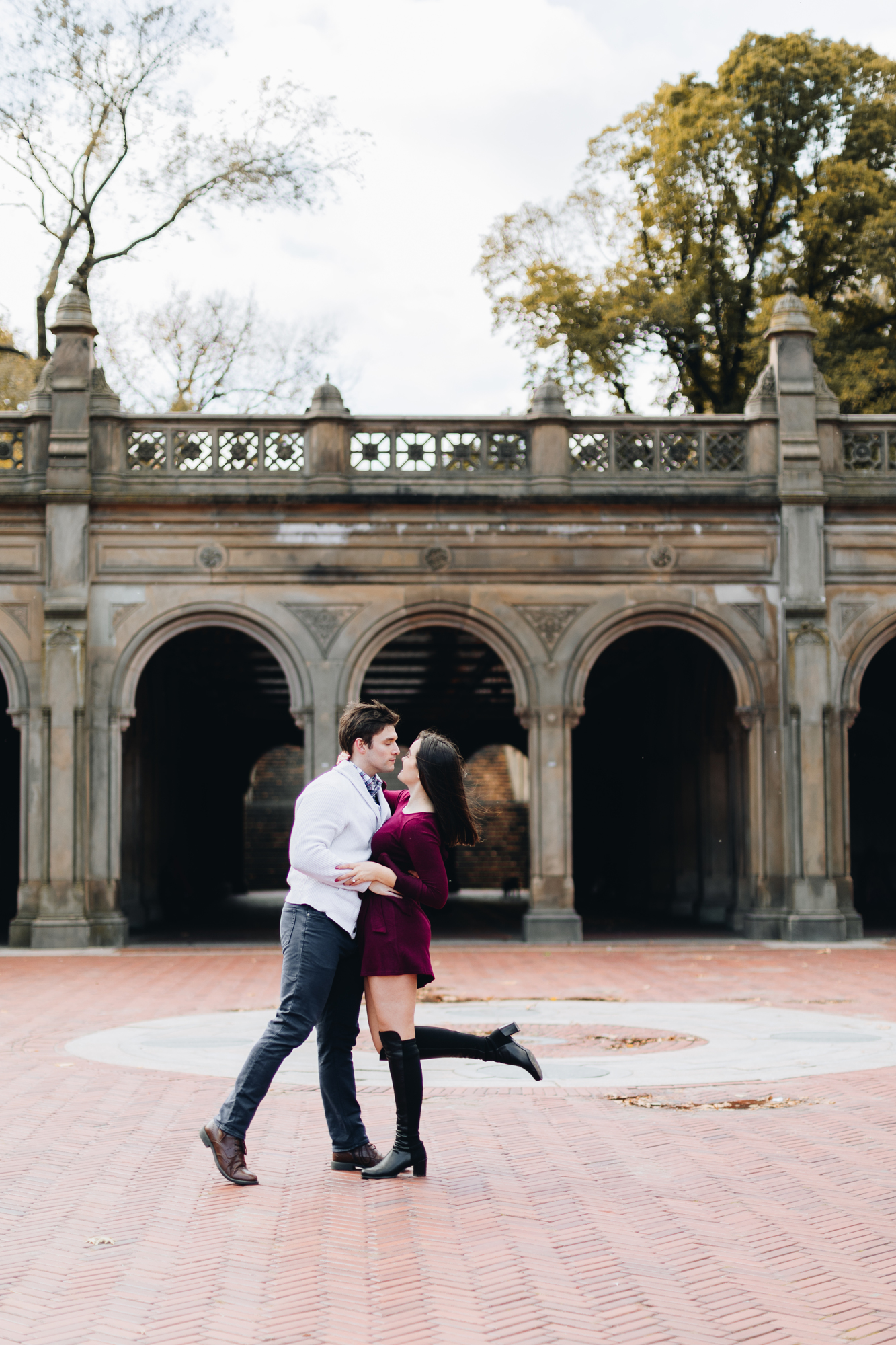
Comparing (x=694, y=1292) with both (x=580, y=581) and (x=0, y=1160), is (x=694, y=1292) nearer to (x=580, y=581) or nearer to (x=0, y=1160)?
(x=0, y=1160)

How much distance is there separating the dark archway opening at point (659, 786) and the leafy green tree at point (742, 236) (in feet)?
20.9

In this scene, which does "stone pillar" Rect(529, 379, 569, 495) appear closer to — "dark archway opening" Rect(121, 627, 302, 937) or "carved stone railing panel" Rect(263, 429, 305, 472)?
"carved stone railing panel" Rect(263, 429, 305, 472)

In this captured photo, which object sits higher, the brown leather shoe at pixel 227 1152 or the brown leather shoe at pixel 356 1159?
the brown leather shoe at pixel 227 1152

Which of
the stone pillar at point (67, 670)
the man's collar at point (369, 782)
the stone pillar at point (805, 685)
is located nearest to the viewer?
the man's collar at point (369, 782)

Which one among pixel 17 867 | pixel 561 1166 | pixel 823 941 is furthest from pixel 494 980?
pixel 17 867

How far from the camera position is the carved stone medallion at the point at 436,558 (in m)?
18.1

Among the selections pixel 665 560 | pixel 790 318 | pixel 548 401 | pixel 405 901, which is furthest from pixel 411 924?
pixel 790 318

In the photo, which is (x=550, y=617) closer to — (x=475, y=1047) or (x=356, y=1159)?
(x=475, y=1047)

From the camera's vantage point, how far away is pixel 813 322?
25.7 meters

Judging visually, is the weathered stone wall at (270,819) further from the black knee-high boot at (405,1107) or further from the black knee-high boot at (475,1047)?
the black knee-high boot at (405,1107)

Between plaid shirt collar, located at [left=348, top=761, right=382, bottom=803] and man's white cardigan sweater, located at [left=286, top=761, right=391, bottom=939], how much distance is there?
2.6 inches

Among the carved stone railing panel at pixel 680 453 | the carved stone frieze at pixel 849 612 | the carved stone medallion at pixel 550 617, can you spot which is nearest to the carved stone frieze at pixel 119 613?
the carved stone medallion at pixel 550 617

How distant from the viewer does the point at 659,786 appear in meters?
24.6

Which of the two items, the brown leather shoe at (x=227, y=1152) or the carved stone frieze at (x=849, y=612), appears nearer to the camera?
the brown leather shoe at (x=227, y=1152)
